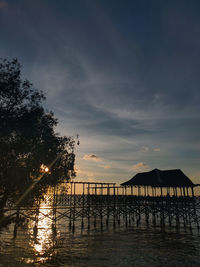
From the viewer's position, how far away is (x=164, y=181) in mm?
31734

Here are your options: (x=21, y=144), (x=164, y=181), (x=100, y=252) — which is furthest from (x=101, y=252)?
(x=164, y=181)

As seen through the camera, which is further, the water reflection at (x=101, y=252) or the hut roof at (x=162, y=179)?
the hut roof at (x=162, y=179)

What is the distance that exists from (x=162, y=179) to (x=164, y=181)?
62 cm

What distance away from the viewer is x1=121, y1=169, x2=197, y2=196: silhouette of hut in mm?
30359

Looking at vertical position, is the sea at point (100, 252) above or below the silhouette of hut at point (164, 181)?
below

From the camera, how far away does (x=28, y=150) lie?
12844 millimetres

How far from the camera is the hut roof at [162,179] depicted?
3045cm

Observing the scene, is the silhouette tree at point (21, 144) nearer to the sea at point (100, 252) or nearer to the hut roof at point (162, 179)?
the sea at point (100, 252)

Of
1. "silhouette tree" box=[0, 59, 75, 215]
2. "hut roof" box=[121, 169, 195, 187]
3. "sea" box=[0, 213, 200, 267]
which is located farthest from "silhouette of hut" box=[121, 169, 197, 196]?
"silhouette tree" box=[0, 59, 75, 215]

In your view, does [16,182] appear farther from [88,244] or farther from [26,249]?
[88,244]

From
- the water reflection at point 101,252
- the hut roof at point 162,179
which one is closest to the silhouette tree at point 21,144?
the water reflection at point 101,252

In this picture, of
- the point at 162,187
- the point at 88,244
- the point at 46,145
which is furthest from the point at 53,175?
the point at 162,187

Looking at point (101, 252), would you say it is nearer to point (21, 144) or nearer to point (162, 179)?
point (21, 144)

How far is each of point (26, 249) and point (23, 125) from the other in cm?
988
